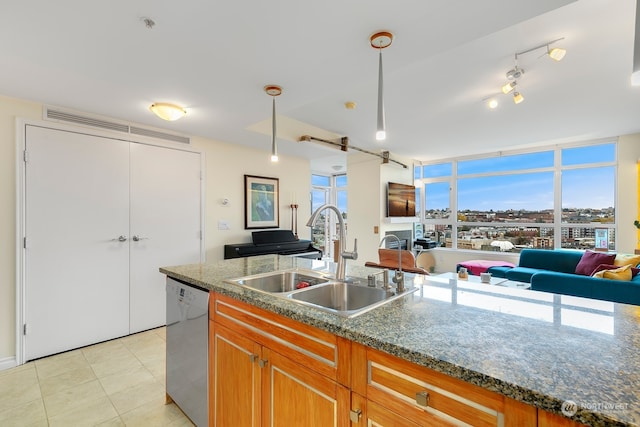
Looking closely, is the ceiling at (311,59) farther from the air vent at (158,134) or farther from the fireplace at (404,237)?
the fireplace at (404,237)

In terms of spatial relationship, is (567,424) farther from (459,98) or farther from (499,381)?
(459,98)

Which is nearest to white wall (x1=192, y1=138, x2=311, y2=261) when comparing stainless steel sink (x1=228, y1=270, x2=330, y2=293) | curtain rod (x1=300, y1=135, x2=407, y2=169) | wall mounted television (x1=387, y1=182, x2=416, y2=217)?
curtain rod (x1=300, y1=135, x2=407, y2=169)

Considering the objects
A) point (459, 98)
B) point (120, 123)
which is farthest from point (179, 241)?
point (459, 98)

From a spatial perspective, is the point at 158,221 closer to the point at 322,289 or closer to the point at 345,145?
the point at 322,289

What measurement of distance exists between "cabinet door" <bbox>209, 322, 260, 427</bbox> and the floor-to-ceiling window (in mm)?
5712

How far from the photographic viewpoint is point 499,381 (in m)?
0.69

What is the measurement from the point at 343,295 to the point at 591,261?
4.20 meters

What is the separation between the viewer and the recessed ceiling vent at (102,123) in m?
2.71

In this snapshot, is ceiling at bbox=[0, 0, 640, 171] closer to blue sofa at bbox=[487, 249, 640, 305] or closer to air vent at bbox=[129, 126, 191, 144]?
air vent at bbox=[129, 126, 191, 144]

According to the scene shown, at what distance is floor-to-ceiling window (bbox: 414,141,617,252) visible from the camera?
4.78m

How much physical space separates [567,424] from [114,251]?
144 inches

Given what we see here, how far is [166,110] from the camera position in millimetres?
2652

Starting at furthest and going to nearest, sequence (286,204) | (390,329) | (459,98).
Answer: (286,204), (459,98), (390,329)

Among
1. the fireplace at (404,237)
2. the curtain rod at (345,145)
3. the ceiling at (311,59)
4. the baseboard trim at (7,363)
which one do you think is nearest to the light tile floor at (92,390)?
the baseboard trim at (7,363)
